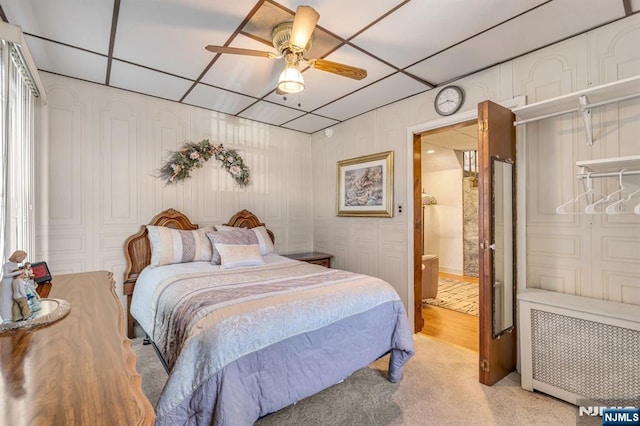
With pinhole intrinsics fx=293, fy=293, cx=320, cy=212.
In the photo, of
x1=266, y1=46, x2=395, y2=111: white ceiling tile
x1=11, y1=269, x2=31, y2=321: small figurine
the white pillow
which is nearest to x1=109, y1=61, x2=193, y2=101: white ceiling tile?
x1=266, y1=46, x2=395, y2=111: white ceiling tile

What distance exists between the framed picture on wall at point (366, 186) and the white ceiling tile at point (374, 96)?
2.03ft

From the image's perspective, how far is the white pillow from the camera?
306 cm

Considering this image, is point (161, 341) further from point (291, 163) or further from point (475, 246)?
point (475, 246)

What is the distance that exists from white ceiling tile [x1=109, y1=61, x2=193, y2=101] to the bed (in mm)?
1691

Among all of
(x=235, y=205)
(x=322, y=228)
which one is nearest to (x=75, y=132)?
(x=235, y=205)

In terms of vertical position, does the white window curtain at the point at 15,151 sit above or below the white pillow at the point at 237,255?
above

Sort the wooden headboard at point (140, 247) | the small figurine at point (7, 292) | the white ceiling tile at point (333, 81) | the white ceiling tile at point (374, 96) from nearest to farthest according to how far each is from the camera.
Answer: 1. the small figurine at point (7, 292)
2. the white ceiling tile at point (333, 81)
3. the white ceiling tile at point (374, 96)
4. the wooden headboard at point (140, 247)

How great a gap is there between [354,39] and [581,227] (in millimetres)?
2299

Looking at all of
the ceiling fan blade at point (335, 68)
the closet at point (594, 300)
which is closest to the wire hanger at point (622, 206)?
the closet at point (594, 300)

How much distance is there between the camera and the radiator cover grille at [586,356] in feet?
6.14

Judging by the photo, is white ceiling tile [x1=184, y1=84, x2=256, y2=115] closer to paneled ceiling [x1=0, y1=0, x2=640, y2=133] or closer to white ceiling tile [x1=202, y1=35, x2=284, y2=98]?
paneled ceiling [x1=0, y1=0, x2=640, y2=133]

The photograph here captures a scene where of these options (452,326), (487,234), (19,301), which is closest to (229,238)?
(19,301)

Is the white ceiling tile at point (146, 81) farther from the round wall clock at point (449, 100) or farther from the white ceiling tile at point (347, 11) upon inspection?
the round wall clock at point (449, 100)

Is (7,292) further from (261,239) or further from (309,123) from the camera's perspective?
(309,123)
